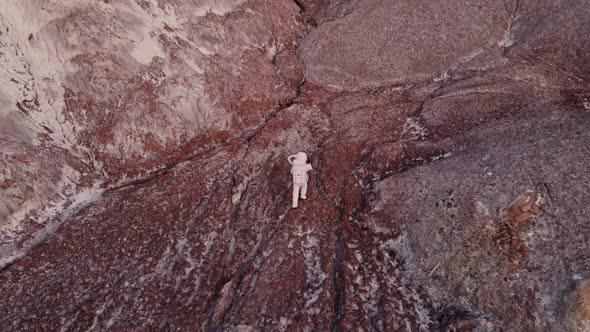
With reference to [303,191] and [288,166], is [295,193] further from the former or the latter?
[288,166]

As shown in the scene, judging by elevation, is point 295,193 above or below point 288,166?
below

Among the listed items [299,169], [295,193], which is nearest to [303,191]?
[295,193]

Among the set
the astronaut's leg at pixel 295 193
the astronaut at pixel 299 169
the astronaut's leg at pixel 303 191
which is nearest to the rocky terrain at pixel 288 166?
the astronaut's leg at pixel 303 191

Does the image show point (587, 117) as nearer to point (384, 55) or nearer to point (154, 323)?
point (384, 55)

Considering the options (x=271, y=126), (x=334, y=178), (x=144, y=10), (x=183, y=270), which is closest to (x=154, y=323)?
(x=183, y=270)

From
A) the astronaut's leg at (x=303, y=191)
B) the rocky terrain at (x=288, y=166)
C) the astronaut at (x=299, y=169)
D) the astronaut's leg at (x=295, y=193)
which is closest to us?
the rocky terrain at (x=288, y=166)

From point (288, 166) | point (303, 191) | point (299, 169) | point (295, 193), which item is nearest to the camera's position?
point (299, 169)

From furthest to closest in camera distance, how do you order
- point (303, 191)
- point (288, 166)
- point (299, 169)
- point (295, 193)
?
point (288, 166) → point (303, 191) → point (295, 193) → point (299, 169)

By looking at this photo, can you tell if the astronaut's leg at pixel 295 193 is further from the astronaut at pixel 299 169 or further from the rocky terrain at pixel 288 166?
the rocky terrain at pixel 288 166

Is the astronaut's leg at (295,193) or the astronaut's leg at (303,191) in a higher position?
the astronaut's leg at (303,191)

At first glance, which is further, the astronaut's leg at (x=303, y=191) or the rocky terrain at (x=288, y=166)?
the astronaut's leg at (x=303, y=191)
